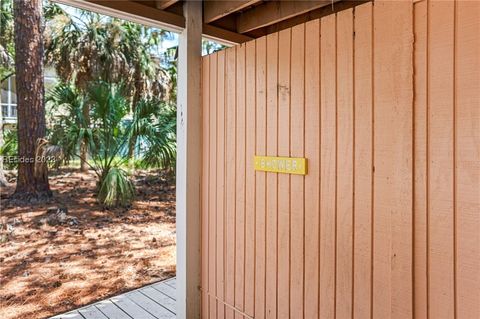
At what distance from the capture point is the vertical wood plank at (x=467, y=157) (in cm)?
100

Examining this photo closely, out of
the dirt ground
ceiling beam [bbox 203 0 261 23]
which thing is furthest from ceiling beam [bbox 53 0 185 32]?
the dirt ground

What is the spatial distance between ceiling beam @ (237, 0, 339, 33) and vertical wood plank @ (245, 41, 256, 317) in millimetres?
496

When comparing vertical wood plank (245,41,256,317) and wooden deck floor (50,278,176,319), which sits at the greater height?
vertical wood plank (245,41,256,317)

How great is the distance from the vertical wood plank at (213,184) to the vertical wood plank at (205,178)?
32 mm

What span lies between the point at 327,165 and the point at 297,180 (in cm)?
18

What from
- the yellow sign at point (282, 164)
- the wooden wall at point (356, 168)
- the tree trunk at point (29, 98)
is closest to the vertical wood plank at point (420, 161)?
the wooden wall at point (356, 168)

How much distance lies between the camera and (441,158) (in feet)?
3.54

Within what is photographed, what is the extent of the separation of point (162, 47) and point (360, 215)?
469 cm

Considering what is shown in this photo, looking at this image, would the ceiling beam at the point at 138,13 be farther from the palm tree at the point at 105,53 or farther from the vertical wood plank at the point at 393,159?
the palm tree at the point at 105,53

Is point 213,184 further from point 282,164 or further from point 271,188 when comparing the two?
point 282,164

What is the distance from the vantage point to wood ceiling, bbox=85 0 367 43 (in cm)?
187

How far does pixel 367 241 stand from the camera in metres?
1.27

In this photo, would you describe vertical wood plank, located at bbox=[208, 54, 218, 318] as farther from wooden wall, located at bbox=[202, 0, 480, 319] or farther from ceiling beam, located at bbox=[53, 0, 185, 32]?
ceiling beam, located at bbox=[53, 0, 185, 32]

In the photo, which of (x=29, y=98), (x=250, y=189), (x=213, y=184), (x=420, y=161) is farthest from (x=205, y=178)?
(x=29, y=98)
